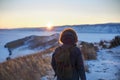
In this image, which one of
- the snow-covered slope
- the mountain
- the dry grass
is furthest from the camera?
the mountain

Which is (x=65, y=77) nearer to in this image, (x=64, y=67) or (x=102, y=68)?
(x=64, y=67)

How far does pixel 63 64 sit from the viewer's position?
→ 191 inches

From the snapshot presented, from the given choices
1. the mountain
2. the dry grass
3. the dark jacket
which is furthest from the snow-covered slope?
the mountain

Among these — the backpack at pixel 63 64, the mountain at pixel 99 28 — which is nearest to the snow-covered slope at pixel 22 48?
the backpack at pixel 63 64

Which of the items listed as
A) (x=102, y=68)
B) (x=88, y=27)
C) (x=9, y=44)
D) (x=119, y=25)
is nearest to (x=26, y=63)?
(x=102, y=68)

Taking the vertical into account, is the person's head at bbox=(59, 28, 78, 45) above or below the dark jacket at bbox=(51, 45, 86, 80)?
above

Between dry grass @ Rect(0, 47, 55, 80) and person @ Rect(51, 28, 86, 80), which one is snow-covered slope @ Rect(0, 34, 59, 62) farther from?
person @ Rect(51, 28, 86, 80)

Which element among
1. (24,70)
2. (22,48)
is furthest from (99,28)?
(24,70)

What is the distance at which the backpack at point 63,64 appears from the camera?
15.8 ft

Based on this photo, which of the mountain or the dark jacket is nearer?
the dark jacket

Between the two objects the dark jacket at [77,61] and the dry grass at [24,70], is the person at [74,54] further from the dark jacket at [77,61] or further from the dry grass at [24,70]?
the dry grass at [24,70]

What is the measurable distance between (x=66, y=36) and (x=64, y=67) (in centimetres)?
54

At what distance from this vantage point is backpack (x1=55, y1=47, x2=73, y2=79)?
4.81 meters

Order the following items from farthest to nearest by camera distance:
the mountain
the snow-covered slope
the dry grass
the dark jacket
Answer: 1. the mountain
2. the snow-covered slope
3. the dry grass
4. the dark jacket
